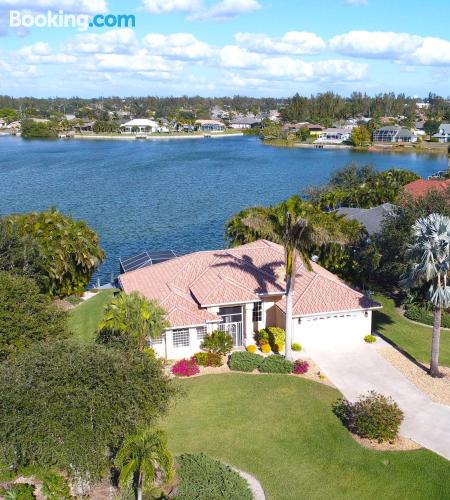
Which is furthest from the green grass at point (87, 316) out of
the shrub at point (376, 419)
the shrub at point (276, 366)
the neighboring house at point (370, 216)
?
the neighboring house at point (370, 216)

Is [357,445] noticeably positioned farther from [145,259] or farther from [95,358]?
[145,259]

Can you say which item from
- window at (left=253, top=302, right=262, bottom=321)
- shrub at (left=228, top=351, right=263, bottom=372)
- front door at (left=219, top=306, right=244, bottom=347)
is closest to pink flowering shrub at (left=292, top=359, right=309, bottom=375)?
shrub at (left=228, top=351, right=263, bottom=372)

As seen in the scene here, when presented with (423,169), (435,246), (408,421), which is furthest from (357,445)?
(423,169)

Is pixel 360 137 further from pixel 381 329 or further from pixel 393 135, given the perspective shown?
pixel 381 329

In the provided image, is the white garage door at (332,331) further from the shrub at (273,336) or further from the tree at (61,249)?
the tree at (61,249)

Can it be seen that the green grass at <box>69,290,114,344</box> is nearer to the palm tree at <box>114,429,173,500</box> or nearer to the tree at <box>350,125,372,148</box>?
the palm tree at <box>114,429,173,500</box>
